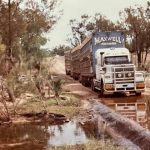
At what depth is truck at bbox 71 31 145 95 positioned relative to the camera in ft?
98.4

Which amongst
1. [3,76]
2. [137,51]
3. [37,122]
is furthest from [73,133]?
[137,51]

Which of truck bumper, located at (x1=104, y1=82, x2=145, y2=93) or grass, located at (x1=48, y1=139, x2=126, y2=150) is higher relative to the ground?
truck bumper, located at (x1=104, y1=82, x2=145, y2=93)

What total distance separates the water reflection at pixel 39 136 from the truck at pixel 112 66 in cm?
1139

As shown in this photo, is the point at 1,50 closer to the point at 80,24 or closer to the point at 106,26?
the point at 106,26

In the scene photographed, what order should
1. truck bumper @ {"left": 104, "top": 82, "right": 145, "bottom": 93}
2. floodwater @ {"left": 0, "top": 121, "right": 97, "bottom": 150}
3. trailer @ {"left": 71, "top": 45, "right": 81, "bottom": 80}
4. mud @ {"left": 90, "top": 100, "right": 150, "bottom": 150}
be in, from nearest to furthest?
mud @ {"left": 90, "top": 100, "right": 150, "bottom": 150}
floodwater @ {"left": 0, "top": 121, "right": 97, "bottom": 150}
truck bumper @ {"left": 104, "top": 82, "right": 145, "bottom": 93}
trailer @ {"left": 71, "top": 45, "right": 81, "bottom": 80}

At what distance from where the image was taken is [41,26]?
57812 millimetres

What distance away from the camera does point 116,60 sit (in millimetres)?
31797

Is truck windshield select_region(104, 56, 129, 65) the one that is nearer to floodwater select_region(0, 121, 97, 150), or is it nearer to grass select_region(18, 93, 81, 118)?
grass select_region(18, 93, 81, 118)

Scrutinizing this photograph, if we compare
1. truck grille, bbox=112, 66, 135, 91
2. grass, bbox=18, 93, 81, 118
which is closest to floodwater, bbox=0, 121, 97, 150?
grass, bbox=18, 93, 81, 118

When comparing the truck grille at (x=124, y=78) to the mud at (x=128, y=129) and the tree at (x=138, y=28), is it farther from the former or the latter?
the tree at (x=138, y=28)

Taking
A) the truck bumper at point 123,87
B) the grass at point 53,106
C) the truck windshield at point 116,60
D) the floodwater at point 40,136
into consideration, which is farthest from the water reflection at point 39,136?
the truck windshield at point 116,60

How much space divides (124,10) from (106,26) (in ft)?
48.7

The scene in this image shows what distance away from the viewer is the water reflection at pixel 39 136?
14.8 m

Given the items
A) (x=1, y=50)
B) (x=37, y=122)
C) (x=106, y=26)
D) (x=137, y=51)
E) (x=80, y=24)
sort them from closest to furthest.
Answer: (x=37, y=122)
(x=1, y=50)
(x=137, y=51)
(x=106, y=26)
(x=80, y=24)
